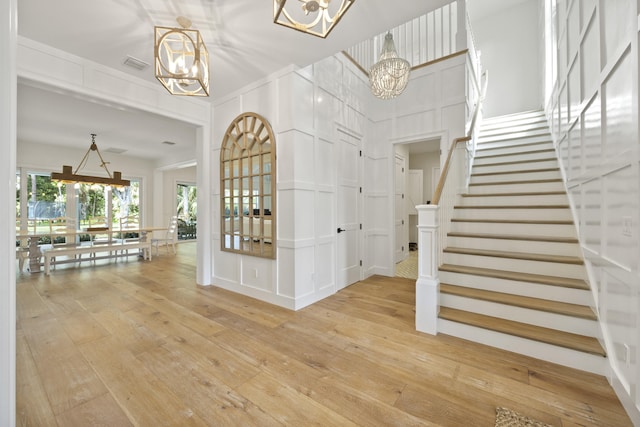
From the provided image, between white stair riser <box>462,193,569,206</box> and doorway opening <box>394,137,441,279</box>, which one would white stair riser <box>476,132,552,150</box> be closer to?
doorway opening <box>394,137,441,279</box>

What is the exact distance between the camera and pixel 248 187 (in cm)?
333

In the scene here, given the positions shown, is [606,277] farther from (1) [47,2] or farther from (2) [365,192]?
(1) [47,2]

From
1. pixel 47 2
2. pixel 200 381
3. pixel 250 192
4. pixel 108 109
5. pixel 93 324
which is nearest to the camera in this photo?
pixel 200 381

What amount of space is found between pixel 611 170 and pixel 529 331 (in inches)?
50.6

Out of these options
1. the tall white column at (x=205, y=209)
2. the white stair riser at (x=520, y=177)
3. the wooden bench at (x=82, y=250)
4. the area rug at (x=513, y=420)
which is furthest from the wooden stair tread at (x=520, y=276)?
the wooden bench at (x=82, y=250)

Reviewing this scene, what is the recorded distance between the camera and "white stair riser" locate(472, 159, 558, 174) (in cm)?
355

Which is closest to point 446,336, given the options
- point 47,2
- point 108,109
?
point 47,2

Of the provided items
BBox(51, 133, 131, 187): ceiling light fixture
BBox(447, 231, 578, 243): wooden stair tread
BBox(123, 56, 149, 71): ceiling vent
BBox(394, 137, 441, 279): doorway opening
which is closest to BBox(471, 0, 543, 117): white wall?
BBox(394, 137, 441, 279): doorway opening

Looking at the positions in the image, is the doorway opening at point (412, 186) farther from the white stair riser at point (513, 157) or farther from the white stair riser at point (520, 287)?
the white stair riser at point (520, 287)

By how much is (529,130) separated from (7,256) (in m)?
6.37

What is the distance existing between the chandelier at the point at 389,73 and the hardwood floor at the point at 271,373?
8.90 ft

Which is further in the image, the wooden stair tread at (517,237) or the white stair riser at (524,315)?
the wooden stair tread at (517,237)

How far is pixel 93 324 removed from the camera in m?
2.52

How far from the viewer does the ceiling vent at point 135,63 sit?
8.93 ft
